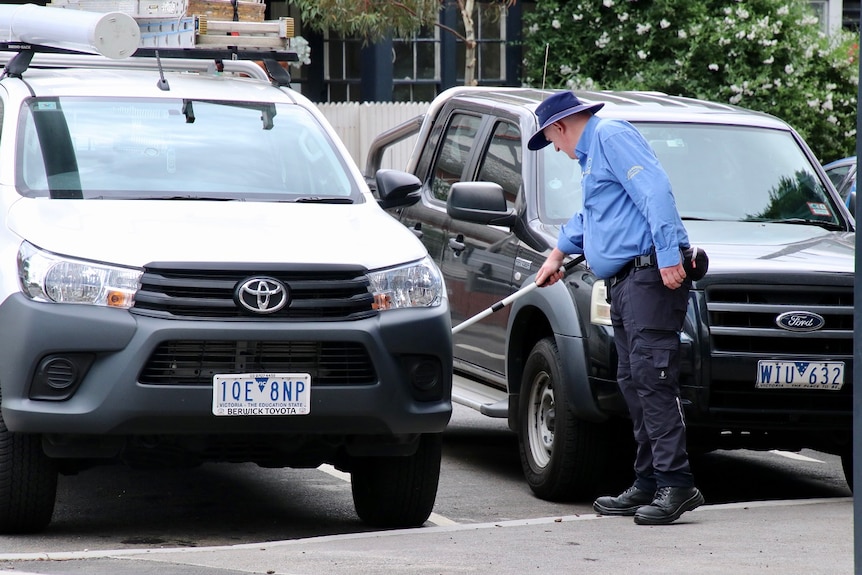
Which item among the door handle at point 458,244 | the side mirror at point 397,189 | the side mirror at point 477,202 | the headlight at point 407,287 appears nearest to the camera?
the headlight at point 407,287

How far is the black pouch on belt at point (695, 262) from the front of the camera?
615 cm

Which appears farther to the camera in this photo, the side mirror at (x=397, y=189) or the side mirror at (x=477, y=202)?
the side mirror at (x=477, y=202)

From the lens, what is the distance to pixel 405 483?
6336mm

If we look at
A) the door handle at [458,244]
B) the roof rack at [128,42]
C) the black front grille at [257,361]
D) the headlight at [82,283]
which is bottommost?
the door handle at [458,244]

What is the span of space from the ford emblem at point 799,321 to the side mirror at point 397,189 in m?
1.75

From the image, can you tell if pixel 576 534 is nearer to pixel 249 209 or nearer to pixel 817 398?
pixel 817 398

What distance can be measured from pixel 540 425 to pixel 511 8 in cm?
1401

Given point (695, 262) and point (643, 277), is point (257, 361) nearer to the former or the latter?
point (643, 277)

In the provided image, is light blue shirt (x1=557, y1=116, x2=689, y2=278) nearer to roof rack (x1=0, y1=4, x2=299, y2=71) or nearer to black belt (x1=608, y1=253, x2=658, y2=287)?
black belt (x1=608, y1=253, x2=658, y2=287)

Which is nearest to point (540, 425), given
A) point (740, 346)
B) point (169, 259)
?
point (740, 346)

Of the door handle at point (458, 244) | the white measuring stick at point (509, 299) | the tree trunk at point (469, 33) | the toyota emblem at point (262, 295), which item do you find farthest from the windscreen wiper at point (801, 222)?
the tree trunk at point (469, 33)

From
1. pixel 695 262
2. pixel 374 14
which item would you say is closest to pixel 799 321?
pixel 695 262

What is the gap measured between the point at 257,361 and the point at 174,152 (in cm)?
146

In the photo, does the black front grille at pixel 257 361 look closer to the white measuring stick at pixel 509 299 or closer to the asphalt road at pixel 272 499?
the asphalt road at pixel 272 499
